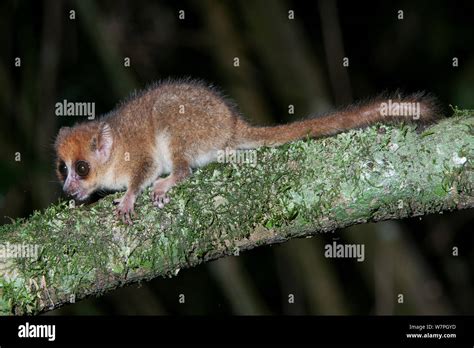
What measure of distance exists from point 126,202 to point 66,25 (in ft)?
15.0

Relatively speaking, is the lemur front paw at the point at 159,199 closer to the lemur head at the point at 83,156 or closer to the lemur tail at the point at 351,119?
the lemur tail at the point at 351,119

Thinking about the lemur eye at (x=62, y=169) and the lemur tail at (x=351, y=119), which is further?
the lemur eye at (x=62, y=169)

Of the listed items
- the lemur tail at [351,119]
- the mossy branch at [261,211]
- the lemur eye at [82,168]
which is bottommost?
the mossy branch at [261,211]

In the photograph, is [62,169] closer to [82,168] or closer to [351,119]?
[82,168]

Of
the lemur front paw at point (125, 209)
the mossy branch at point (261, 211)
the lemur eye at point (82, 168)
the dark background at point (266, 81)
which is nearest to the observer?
the mossy branch at point (261, 211)

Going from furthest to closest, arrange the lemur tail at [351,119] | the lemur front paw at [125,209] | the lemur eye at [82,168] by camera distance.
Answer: the lemur eye at [82,168], the lemur tail at [351,119], the lemur front paw at [125,209]

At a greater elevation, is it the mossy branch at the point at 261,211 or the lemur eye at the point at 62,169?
the lemur eye at the point at 62,169

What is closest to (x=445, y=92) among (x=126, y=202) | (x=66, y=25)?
(x=66, y=25)

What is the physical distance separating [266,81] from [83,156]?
11.9ft

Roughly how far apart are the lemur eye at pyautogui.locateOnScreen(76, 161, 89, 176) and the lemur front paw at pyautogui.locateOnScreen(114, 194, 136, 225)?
0.96 meters

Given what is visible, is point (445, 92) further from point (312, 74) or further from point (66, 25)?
point (66, 25)

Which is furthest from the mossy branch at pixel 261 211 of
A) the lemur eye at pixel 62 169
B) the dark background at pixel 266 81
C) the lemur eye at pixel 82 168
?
the dark background at pixel 266 81

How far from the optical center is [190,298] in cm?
864

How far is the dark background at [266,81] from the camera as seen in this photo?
7.01 m
